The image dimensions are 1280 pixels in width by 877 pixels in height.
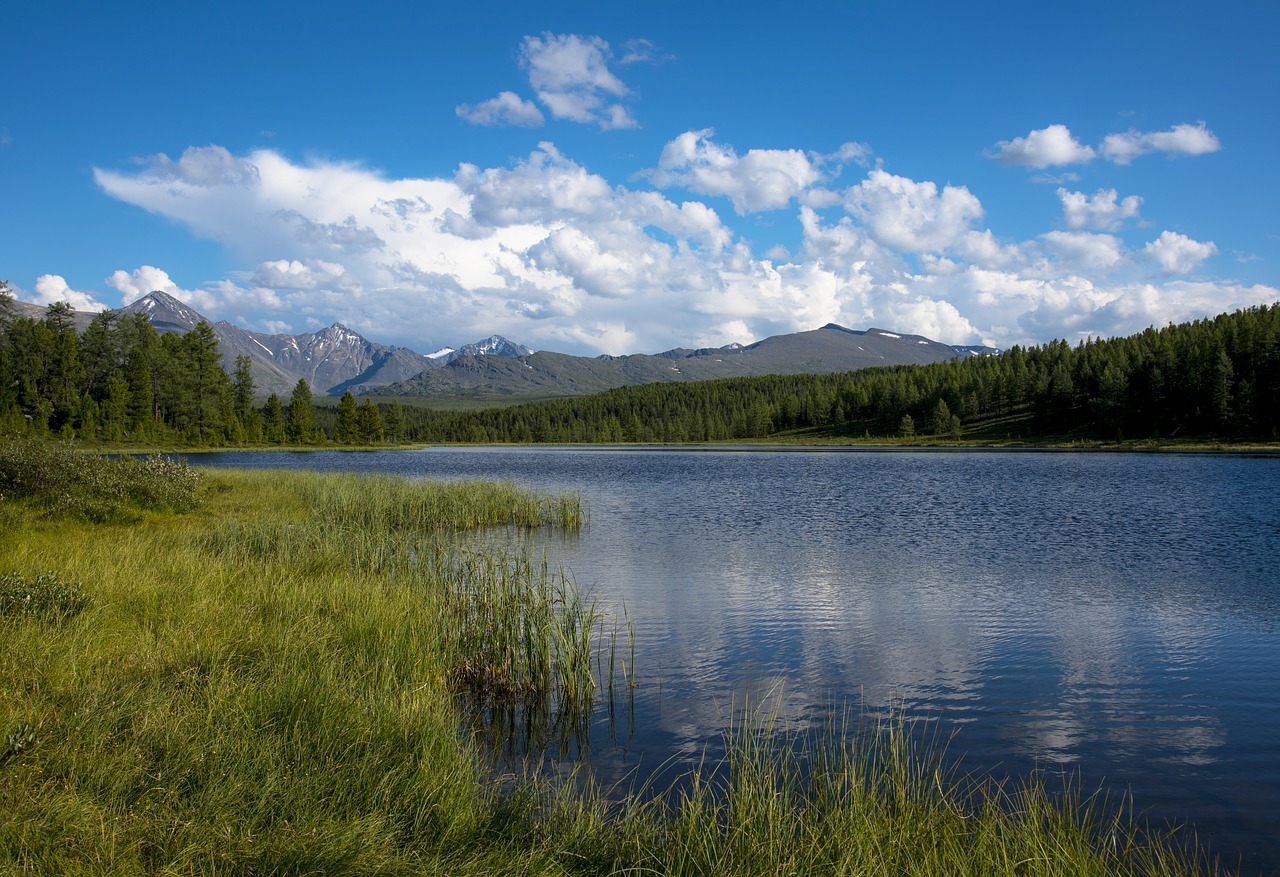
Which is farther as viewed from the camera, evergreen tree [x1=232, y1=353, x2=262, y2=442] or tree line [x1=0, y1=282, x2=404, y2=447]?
evergreen tree [x1=232, y1=353, x2=262, y2=442]

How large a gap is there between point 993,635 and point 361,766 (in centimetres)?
1232

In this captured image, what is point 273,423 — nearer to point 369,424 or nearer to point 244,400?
point 244,400

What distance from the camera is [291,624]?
10.5 meters

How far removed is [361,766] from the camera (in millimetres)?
6461

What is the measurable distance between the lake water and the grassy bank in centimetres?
114

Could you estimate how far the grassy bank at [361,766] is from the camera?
16.9 ft

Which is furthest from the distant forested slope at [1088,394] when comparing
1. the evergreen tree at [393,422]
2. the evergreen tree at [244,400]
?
the evergreen tree at [244,400]

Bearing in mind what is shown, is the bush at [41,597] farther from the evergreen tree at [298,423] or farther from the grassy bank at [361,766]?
→ the evergreen tree at [298,423]

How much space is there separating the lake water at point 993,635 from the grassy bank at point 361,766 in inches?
45.0

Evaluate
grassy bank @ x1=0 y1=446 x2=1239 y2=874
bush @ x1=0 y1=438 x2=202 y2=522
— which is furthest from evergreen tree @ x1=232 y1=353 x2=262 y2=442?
grassy bank @ x1=0 y1=446 x2=1239 y2=874

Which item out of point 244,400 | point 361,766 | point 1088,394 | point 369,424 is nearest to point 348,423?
point 369,424

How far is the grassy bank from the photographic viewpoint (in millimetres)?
5137

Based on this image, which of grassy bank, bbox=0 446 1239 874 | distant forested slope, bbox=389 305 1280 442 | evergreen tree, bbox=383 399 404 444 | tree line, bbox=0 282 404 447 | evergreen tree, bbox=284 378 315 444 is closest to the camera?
grassy bank, bbox=0 446 1239 874

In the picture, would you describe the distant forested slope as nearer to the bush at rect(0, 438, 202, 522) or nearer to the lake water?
the lake water
